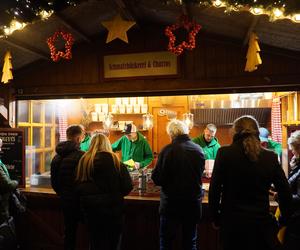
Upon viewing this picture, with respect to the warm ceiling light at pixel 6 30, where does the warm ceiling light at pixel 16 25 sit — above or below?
above

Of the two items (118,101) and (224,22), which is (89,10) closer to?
(224,22)

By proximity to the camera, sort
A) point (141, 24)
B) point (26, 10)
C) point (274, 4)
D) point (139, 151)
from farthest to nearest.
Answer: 1. point (139, 151)
2. point (141, 24)
3. point (26, 10)
4. point (274, 4)

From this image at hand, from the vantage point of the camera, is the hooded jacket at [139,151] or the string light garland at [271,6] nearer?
the string light garland at [271,6]

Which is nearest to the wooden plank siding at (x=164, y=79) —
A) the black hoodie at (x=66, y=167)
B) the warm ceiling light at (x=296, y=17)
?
the warm ceiling light at (x=296, y=17)

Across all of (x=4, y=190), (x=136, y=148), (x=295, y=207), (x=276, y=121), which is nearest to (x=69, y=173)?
(x=4, y=190)

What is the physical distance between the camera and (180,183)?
3004 mm

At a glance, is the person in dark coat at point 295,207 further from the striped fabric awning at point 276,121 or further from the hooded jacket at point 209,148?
the striped fabric awning at point 276,121

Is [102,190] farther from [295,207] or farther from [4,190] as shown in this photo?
[295,207]

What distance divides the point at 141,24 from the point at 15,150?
8.21ft

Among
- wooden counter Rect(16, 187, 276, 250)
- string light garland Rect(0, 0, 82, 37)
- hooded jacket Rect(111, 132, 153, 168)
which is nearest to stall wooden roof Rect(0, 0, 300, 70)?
string light garland Rect(0, 0, 82, 37)

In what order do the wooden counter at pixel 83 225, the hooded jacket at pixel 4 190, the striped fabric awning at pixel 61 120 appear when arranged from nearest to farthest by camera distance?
the hooded jacket at pixel 4 190 → the wooden counter at pixel 83 225 → the striped fabric awning at pixel 61 120

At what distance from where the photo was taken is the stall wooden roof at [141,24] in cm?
318

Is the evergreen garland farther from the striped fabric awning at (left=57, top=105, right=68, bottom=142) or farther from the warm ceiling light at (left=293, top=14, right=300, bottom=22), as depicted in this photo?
the striped fabric awning at (left=57, top=105, right=68, bottom=142)

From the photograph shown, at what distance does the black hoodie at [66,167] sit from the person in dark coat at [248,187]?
1526mm
